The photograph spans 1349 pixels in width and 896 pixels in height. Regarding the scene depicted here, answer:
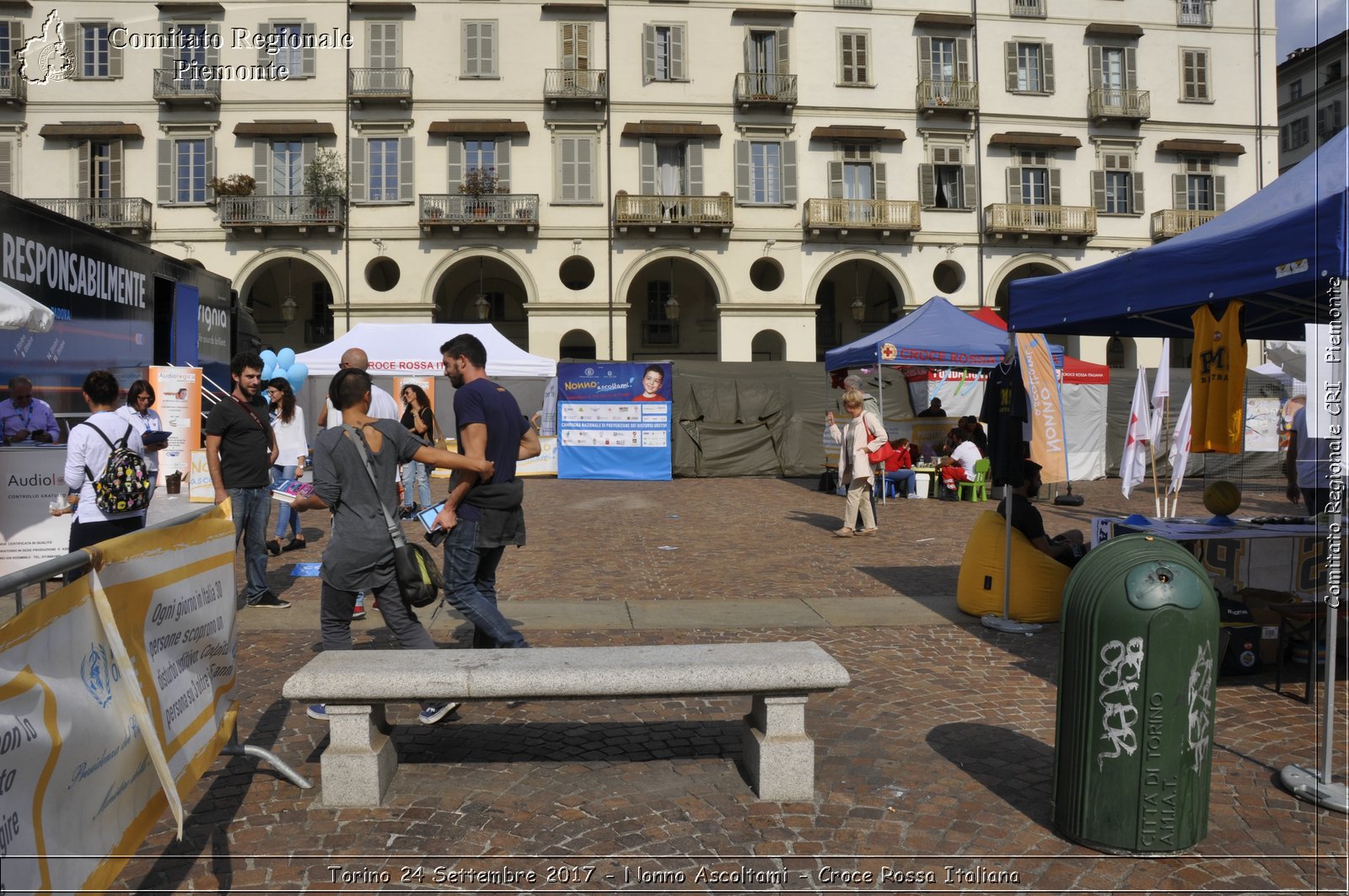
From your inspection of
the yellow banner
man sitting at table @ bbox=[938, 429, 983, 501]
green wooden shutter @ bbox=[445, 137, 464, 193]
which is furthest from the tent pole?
green wooden shutter @ bbox=[445, 137, 464, 193]

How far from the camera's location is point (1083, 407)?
19.8 meters

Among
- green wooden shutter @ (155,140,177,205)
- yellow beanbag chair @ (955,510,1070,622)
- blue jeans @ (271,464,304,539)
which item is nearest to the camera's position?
yellow beanbag chair @ (955,510,1070,622)

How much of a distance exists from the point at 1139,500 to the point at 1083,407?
4.70 metres

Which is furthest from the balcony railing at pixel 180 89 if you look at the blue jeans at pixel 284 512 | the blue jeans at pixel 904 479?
the blue jeans at pixel 904 479

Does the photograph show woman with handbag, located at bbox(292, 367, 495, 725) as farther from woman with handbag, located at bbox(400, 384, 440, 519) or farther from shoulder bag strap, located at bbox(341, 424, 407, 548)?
woman with handbag, located at bbox(400, 384, 440, 519)

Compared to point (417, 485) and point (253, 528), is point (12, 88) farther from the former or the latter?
point (253, 528)

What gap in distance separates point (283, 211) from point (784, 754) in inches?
1152

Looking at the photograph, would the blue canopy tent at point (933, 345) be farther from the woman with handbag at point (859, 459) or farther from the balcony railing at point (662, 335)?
the balcony railing at point (662, 335)

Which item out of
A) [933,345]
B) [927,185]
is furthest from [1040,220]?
[933,345]

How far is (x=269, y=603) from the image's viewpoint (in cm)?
724

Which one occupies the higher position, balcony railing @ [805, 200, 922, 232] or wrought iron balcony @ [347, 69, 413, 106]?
wrought iron balcony @ [347, 69, 413, 106]

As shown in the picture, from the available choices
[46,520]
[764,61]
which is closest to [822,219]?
[764,61]

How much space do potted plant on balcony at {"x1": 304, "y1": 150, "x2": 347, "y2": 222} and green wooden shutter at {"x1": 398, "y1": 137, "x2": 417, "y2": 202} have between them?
6.18ft

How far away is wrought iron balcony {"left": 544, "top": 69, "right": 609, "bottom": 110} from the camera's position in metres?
29.0
